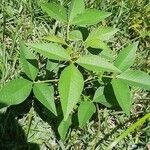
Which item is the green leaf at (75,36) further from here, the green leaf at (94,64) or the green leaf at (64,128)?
the green leaf at (64,128)

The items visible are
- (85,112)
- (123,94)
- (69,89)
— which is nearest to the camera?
(69,89)

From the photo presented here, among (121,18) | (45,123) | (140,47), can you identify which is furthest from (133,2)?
(45,123)

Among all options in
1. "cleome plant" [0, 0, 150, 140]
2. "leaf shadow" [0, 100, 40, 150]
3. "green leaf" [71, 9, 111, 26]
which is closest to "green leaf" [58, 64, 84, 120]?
"cleome plant" [0, 0, 150, 140]

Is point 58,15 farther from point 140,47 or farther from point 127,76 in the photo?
point 140,47

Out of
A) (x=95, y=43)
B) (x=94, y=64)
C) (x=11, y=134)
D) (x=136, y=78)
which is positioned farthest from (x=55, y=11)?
(x=11, y=134)

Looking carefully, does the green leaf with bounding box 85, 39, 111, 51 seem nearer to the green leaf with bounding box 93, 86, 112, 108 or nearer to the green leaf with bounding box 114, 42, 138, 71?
the green leaf with bounding box 114, 42, 138, 71

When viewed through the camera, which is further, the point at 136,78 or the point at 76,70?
the point at 136,78

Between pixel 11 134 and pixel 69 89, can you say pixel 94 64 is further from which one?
pixel 11 134
